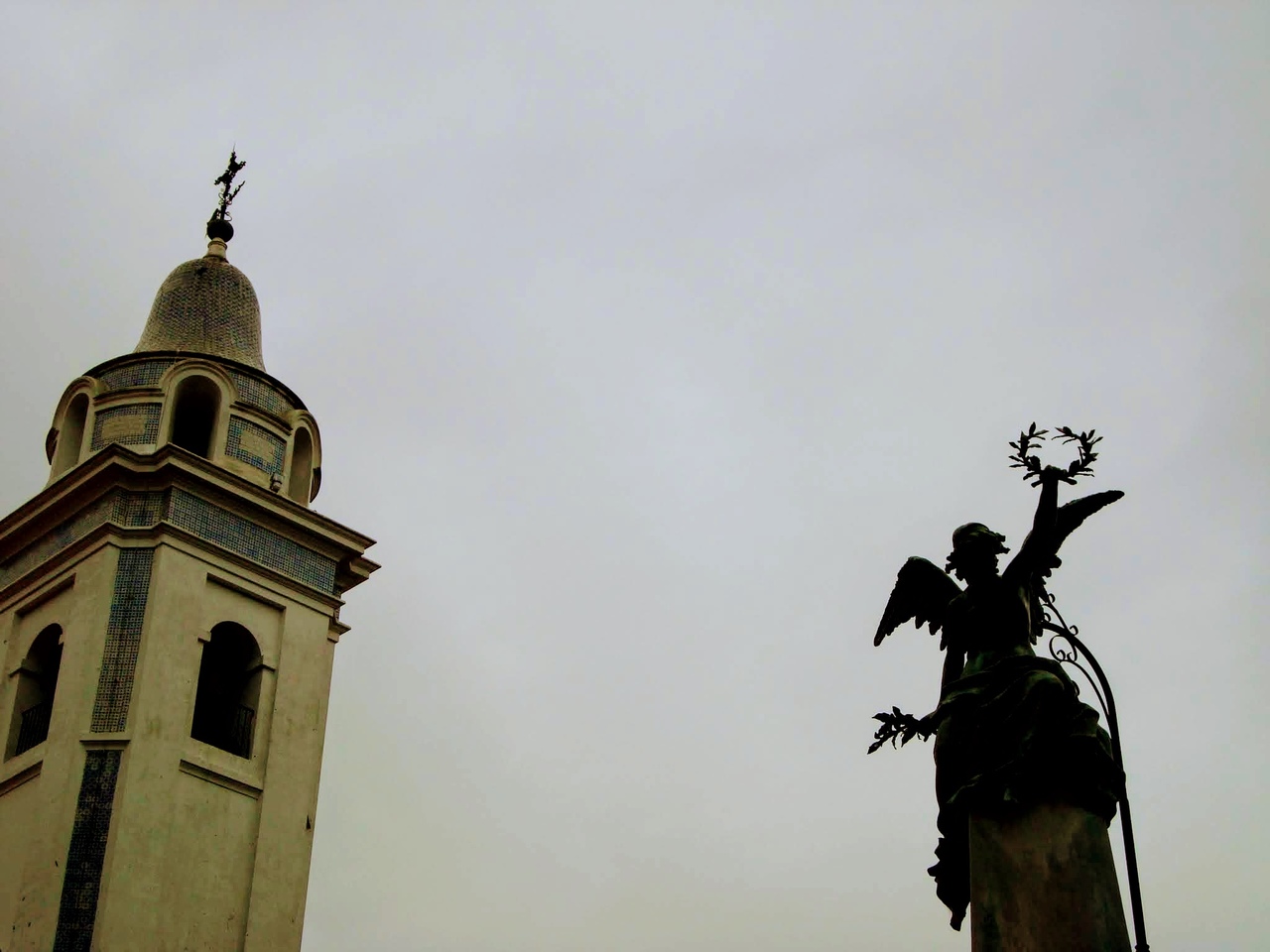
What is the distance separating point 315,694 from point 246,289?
730 centimetres

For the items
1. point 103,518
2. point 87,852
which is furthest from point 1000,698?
point 103,518

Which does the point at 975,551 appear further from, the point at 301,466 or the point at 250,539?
the point at 301,466

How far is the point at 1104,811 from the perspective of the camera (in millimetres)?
6887

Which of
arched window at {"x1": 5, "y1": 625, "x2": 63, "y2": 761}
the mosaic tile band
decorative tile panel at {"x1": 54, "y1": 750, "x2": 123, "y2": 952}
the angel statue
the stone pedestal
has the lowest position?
the stone pedestal

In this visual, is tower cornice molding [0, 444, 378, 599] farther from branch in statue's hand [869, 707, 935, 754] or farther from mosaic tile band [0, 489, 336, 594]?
branch in statue's hand [869, 707, 935, 754]

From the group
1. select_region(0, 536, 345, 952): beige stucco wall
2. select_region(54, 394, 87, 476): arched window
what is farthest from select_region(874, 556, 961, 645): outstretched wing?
select_region(54, 394, 87, 476): arched window

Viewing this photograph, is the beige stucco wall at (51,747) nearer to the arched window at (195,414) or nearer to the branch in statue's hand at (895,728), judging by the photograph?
the arched window at (195,414)

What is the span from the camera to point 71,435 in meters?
21.9

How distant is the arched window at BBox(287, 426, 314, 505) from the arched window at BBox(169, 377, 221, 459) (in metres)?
1.26

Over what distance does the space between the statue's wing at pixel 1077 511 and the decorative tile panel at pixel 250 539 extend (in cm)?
1436

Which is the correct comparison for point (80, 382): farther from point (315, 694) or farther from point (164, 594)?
point (315, 694)

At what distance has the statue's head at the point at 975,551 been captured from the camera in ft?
25.1

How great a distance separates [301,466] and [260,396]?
1.18 m

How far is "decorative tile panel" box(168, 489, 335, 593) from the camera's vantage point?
65.0ft
